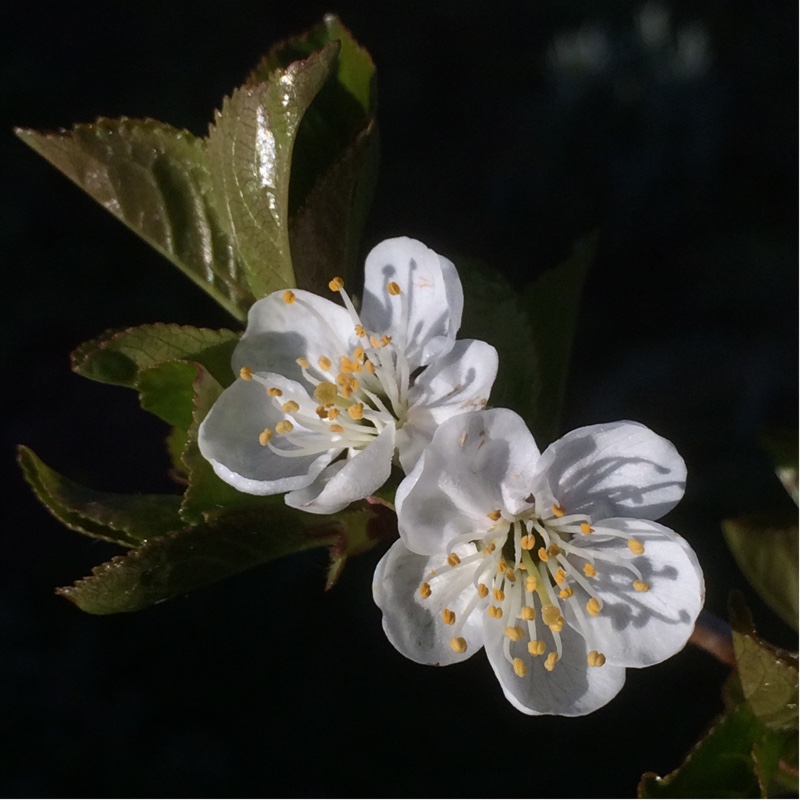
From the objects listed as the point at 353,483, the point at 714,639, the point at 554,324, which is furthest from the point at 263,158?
the point at 714,639

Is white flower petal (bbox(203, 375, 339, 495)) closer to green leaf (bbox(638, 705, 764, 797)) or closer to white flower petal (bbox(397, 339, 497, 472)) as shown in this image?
white flower petal (bbox(397, 339, 497, 472))

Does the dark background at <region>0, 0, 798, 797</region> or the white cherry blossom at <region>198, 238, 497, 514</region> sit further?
the dark background at <region>0, 0, 798, 797</region>

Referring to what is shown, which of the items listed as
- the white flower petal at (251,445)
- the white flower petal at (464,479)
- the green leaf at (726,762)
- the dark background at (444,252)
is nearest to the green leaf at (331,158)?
the white flower petal at (251,445)

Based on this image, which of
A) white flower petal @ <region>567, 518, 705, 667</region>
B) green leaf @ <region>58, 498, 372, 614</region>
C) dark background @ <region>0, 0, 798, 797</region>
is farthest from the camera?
dark background @ <region>0, 0, 798, 797</region>

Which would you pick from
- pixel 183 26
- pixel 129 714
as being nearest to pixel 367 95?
pixel 129 714

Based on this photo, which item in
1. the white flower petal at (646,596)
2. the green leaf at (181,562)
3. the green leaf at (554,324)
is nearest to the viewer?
the green leaf at (181,562)

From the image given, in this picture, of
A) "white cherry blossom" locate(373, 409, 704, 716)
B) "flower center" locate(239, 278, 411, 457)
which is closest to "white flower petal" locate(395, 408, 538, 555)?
"white cherry blossom" locate(373, 409, 704, 716)

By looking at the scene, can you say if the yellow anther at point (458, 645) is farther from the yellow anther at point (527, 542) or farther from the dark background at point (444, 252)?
the dark background at point (444, 252)
